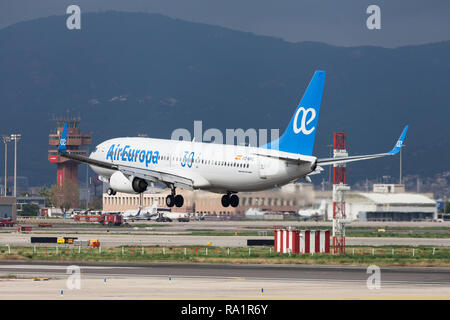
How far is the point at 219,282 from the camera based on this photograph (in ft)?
187

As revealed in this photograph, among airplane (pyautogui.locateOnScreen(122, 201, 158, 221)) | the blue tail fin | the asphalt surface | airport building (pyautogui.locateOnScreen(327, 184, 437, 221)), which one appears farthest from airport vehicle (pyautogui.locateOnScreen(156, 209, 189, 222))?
the asphalt surface

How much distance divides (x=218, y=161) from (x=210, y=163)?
995mm

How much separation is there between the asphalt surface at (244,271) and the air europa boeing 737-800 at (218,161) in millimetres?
10845

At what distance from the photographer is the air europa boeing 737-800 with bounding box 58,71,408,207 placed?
260ft

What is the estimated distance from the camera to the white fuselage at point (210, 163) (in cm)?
7969

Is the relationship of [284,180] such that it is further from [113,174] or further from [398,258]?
[113,174]

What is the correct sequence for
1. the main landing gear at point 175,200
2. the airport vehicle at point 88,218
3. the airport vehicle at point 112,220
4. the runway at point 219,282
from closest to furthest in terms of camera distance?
the runway at point 219,282 < the main landing gear at point 175,200 < the airport vehicle at point 112,220 < the airport vehicle at point 88,218

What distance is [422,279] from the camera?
5969 cm

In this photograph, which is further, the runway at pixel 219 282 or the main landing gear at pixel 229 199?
the main landing gear at pixel 229 199

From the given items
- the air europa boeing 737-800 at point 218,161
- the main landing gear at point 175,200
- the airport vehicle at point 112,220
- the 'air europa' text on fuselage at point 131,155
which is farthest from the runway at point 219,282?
Answer: the airport vehicle at point 112,220

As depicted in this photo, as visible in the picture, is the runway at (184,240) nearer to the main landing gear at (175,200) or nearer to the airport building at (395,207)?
the main landing gear at (175,200)

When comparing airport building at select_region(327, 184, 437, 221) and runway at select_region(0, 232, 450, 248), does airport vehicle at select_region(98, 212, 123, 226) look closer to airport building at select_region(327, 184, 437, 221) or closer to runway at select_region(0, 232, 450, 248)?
runway at select_region(0, 232, 450, 248)

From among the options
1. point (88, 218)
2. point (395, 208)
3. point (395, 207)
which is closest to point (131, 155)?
point (88, 218)
